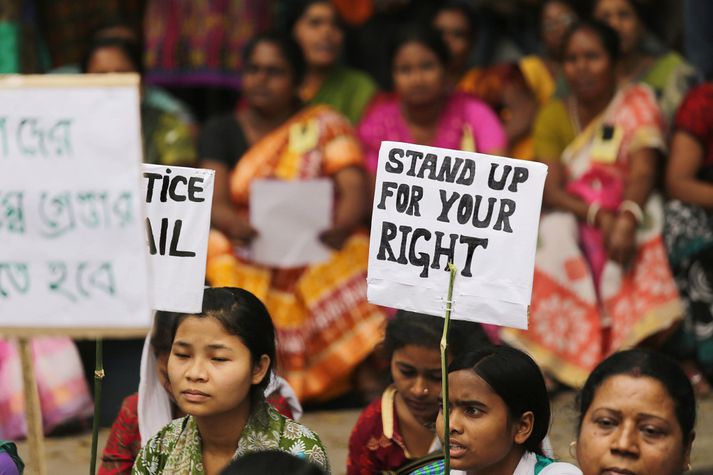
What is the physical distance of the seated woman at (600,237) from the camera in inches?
238

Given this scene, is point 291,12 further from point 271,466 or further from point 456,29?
point 271,466

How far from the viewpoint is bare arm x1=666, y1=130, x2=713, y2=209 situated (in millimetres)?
6039

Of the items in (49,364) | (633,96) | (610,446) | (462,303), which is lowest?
(49,364)

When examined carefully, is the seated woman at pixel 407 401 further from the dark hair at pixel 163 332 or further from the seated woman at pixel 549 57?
the seated woman at pixel 549 57

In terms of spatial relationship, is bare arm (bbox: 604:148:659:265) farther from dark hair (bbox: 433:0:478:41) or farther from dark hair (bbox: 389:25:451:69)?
dark hair (bbox: 433:0:478:41)

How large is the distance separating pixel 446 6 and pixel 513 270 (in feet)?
13.9

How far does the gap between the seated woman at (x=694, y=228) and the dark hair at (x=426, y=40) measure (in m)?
1.14

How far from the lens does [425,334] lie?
4.25m

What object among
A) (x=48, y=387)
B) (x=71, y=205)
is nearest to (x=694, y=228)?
(x=48, y=387)

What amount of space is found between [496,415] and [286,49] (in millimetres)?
3391

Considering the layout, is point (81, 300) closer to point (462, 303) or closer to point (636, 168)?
point (462, 303)

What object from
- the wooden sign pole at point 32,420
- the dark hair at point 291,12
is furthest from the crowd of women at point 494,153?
the wooden sign pole at point 32,420

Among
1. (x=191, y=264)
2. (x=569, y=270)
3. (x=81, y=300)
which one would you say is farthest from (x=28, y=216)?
(x=569, y=270)

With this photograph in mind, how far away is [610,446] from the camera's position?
3521 millimetres
